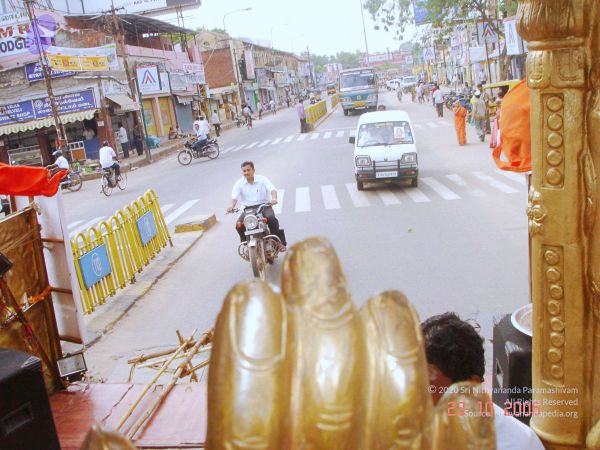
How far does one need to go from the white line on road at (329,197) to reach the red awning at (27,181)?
24.0 feet

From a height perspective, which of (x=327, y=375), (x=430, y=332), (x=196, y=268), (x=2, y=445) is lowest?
(x=196, y=268)

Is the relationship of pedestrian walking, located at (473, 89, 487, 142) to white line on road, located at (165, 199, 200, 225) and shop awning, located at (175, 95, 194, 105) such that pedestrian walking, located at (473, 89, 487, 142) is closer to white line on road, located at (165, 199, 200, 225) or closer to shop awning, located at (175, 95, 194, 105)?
white line on road, located at (165, 199, 200, 225)

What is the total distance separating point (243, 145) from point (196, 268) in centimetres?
1822

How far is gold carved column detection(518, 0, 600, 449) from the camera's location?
7.11ft

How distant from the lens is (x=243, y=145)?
86.2ft

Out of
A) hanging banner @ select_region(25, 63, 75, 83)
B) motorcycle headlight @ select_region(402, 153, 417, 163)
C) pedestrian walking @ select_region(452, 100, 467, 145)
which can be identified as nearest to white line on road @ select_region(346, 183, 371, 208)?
motorcycle headlight @ select_region(402, 153, 417, 163)

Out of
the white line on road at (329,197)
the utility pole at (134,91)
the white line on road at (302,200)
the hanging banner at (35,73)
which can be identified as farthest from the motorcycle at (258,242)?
the hanging banner at (35,73)

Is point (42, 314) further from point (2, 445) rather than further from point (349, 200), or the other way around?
point (349, 200)

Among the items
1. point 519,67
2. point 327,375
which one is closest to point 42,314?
point 327,375

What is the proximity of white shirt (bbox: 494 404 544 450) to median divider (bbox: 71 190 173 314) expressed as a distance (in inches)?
225

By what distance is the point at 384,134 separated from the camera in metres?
A: 13.0

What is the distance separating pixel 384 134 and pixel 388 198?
2.06m

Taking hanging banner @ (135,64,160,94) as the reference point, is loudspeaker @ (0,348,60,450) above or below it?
below

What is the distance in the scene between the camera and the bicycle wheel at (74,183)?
59.3 feet
